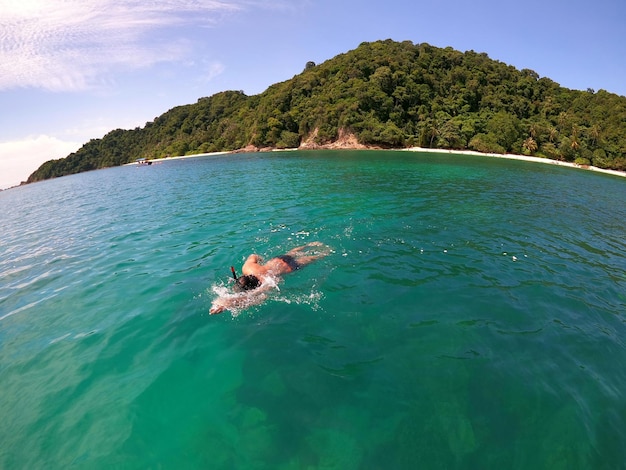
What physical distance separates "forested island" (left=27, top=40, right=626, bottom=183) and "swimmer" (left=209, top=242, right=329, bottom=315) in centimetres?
8451

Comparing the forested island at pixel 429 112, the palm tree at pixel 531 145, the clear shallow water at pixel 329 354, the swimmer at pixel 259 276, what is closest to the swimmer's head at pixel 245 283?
the swimmer at pixel 259 276

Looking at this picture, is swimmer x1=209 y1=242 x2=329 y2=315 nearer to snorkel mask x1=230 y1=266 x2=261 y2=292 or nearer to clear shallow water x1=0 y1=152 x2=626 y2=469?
snorkel mask x1=230 y1=266 x2=261 y2=292

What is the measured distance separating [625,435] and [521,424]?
6.83 ft

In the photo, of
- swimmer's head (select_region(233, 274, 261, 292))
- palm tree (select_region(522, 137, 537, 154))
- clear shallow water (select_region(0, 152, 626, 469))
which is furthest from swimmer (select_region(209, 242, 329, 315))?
palm tree (select_region(522, 137, 537, 154))

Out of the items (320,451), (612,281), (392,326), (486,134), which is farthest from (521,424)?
(486,134)

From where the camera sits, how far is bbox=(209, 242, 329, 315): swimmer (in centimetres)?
1088

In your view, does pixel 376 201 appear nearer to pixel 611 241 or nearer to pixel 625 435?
pixel 611 241

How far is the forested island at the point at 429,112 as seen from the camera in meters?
79.9

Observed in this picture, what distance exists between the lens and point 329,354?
27.3 feet

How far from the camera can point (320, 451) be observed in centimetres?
593

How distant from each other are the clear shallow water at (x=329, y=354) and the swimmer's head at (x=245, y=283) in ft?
3.13

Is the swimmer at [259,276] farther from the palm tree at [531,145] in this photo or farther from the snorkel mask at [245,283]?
the palm tree at [531,145]

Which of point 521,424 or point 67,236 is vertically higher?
point 67,236

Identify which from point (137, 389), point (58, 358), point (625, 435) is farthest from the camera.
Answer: point (58, 358)
